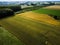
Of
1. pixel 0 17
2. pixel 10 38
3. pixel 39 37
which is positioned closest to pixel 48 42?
pixel 39 37

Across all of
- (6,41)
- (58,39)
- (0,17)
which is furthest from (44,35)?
(0,17)

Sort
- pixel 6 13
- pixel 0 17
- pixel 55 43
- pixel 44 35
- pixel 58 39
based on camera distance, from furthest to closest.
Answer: pixel 6 13 → pixel 0 17 → pixel 44 35 → pixel 58 39 → pixel 55 43

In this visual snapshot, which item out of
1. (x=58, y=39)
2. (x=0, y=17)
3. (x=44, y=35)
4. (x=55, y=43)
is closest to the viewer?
(x=55, y=43)

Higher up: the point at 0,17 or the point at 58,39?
the point at 58,39

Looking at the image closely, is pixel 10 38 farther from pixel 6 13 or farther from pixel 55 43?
pixel 6 13

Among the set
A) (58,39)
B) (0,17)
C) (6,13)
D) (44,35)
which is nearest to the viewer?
(58,39)

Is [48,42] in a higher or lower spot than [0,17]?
higher

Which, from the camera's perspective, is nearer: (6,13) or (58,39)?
(58,39)

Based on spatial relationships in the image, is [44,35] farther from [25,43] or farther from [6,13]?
[6,13]

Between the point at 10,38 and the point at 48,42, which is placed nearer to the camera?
the point at 48,42
